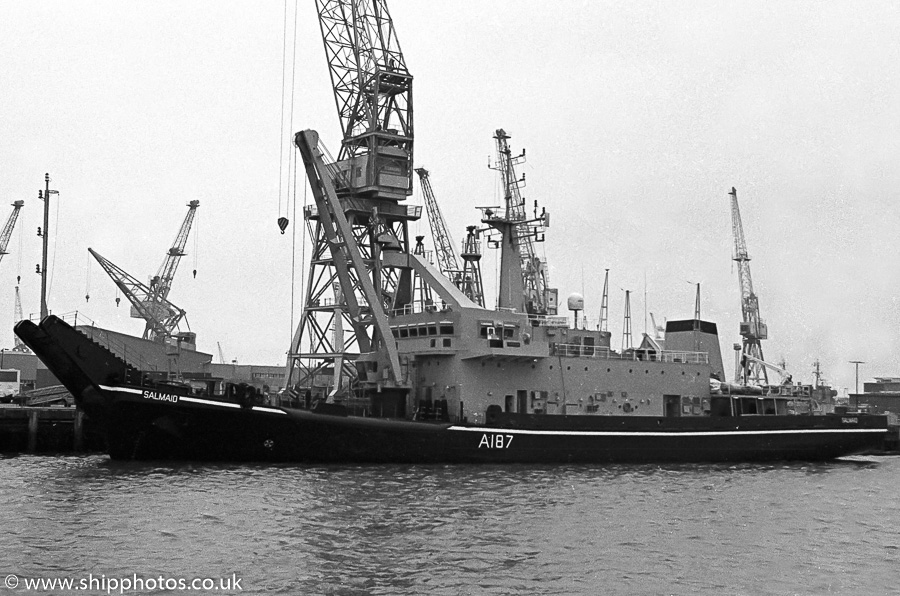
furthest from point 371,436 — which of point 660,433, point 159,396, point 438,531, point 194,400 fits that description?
point 438,531

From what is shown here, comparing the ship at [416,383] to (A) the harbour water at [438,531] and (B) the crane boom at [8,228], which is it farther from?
(B) the crane boom at [8,228]

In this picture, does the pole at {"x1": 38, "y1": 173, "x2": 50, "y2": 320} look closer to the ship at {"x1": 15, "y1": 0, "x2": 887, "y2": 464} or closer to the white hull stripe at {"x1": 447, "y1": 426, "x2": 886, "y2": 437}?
the ship at {"x1": 15, "y1": 0, "x2": 887, "y2": 464}

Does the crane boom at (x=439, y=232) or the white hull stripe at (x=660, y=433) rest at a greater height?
the crane boom at (x=439, y=232)

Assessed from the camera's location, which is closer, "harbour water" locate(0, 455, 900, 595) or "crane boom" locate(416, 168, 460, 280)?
"harbour water" locate(0, 455, 900, 595)

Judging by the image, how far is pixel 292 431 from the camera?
3212 centimetres

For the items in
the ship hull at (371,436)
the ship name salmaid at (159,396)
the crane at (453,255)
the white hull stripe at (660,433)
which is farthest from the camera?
the crane at (453,255)

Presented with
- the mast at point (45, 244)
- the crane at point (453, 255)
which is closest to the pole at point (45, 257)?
the mast at point (45, 244)

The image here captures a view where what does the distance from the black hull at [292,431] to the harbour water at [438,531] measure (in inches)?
39.2

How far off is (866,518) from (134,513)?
1848 centimetres

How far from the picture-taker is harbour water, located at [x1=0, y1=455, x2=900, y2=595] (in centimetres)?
1775

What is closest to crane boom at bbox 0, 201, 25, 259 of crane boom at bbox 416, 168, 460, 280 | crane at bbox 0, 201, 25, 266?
crane at bbox 0, 201, 25, 266

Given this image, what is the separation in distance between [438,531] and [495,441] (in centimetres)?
1281

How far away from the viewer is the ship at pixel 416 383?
31953 millimetres

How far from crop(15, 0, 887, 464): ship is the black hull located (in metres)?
0.05
